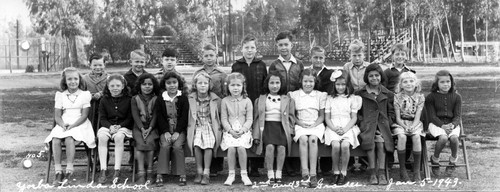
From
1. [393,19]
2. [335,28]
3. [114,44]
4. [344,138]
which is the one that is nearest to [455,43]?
[393,19]

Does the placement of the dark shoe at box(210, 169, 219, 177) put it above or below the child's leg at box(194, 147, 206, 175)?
below

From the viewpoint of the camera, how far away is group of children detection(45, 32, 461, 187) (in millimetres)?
5945

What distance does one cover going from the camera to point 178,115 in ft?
20.2

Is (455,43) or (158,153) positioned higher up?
(455,43)

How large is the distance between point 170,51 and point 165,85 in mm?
666

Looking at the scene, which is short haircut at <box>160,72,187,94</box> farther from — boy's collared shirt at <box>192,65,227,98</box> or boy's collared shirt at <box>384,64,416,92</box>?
boy's collared shirt at <box>384,64,416,92</box>

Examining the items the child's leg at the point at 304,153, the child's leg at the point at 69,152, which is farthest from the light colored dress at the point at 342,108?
the child's leg at the point at 69,152

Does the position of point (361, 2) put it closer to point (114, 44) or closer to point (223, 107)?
point (114, 44)

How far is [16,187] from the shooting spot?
5883 mm

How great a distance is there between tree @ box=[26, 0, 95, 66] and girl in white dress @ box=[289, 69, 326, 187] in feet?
53.1

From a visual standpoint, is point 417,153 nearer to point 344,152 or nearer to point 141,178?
point 344,152

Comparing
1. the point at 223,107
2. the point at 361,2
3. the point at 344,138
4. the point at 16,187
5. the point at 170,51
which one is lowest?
the point at 16,187

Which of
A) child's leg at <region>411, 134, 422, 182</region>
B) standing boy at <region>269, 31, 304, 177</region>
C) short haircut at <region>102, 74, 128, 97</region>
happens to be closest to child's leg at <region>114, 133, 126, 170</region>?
short haircut at <region>102, 74, 128, 97</region>

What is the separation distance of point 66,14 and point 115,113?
63.5ft
